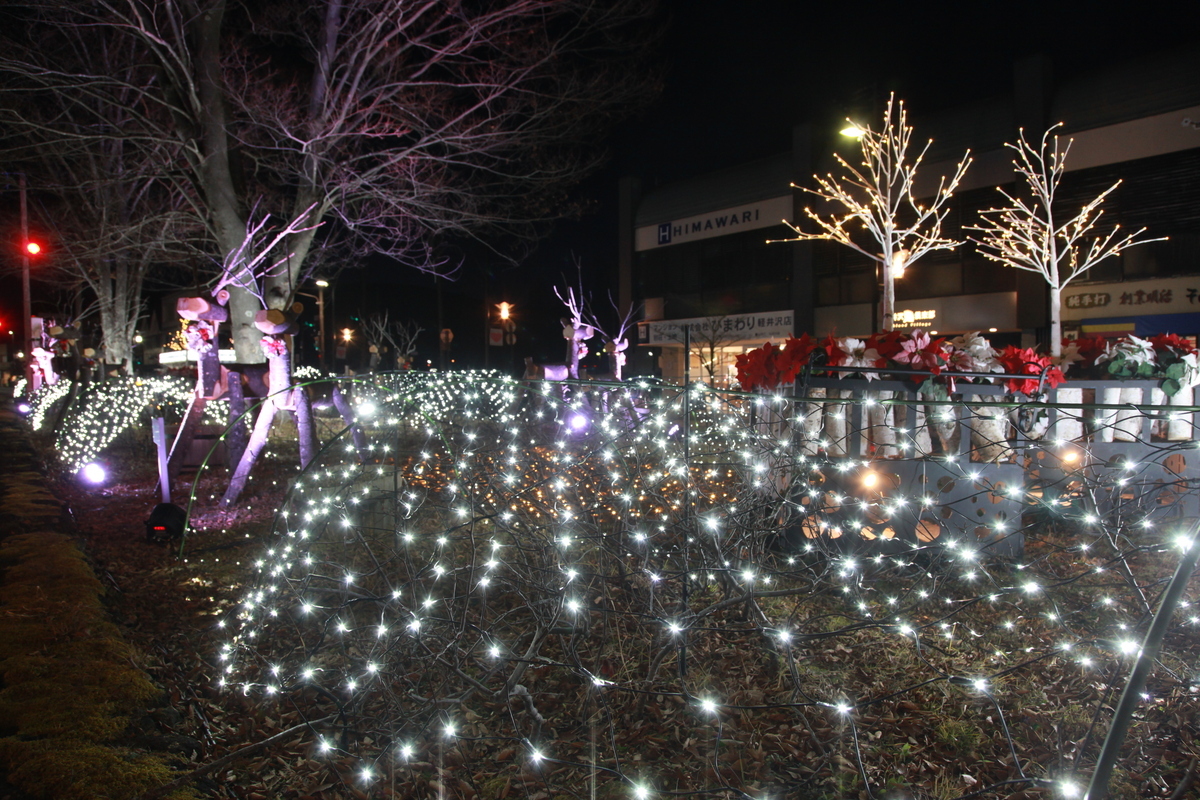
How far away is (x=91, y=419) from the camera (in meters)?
9.59

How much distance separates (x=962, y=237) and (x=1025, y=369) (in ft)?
54.3

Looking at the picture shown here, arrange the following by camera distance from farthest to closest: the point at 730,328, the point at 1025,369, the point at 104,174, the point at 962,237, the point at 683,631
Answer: the point at 730,328
the point at 962,237
the point at 104,174
the point at 1025,369
the point at 683,631

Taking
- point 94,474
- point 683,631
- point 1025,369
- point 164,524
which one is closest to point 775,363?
point 1025,369

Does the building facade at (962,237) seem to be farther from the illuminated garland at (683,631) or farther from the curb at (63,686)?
the curb at (63,686)

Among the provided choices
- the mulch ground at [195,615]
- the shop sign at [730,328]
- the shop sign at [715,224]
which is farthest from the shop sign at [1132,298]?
the mulch ground at [195,615]

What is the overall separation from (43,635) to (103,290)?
1904 cm

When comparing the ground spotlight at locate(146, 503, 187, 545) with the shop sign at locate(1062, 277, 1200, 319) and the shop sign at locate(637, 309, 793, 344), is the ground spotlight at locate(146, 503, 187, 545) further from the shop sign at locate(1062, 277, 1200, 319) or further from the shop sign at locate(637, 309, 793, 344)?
the shop sign at locate(1062, 277, 1200, 319)

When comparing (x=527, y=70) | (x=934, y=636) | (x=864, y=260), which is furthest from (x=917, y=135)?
(x=934, y=636)

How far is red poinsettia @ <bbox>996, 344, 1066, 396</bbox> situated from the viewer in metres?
4.96

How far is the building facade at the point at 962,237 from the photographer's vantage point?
15930 millimetres

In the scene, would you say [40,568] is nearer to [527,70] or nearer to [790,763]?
[790,763]

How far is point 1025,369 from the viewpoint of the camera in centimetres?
525

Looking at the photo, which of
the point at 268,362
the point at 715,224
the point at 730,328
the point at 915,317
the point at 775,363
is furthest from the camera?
the point at 715,224

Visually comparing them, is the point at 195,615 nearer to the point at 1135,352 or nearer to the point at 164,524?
the point at 164,524
